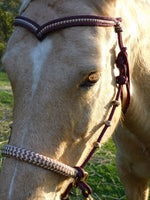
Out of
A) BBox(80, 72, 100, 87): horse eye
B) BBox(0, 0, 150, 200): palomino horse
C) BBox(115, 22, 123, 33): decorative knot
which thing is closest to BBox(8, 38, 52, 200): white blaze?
BBox(0, 0, 150, 200): palomino horse

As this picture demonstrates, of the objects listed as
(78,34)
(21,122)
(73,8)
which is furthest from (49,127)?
(73,8)

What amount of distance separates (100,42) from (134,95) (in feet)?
2.20

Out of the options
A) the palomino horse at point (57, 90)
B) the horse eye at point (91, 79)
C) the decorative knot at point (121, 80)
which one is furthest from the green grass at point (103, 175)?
the horse eye at point (91, 79)

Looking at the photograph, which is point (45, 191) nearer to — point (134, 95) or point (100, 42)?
point (100, 42)

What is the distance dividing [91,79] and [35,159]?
0.57m

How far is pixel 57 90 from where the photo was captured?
1268 mm

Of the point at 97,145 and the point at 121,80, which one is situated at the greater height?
the point at 121,80

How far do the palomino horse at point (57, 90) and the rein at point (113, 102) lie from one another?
0.10 feet

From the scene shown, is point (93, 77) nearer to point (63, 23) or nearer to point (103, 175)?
point (63, 23)

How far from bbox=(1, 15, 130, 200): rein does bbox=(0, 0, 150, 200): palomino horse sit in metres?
0.03

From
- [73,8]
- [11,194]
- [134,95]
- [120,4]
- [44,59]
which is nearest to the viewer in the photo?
[11,194]

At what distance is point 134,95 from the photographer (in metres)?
1.86

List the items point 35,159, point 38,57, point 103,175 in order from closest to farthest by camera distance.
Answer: point 35,159 < point 38,57 < point 103,175

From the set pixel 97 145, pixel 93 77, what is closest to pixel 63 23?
pixel 93 77
